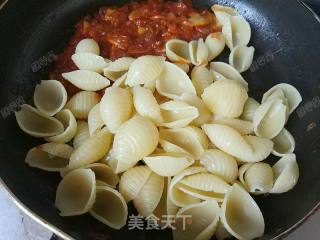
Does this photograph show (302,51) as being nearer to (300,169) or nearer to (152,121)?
(300,169)

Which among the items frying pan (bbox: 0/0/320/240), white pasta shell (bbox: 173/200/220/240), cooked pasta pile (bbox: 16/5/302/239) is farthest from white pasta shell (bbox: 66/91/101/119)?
white pasta shell (bbox: 173/200/220/240)

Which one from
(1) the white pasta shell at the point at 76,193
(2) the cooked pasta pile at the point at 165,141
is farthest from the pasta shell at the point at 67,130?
(1) the white pasta shell at the point at 76,193

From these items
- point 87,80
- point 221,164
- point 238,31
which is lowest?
point 87,80

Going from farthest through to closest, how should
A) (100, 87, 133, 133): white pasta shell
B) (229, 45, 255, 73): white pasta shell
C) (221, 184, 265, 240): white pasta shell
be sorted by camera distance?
1. (229, 45, 255, 73): white pasta shell
2. (100, 87, 133, 133): white pasta shell
3. (221, 184, 265, 240): white pasta shell

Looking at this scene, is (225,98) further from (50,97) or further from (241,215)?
(50,97)

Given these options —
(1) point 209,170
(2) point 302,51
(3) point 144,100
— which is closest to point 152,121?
(3) point 144,100

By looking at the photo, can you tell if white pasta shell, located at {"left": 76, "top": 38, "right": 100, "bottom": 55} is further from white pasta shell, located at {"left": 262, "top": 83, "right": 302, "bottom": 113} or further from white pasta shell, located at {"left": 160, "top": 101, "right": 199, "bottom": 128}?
white pasta shell, located at {"left": 262, "top": 83, "right": 302, "bottom": 113}

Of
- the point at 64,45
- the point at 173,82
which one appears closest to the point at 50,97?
the point at 64,45
